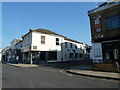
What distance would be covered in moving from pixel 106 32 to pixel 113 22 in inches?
56.0

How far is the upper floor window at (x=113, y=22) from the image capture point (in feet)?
46.8

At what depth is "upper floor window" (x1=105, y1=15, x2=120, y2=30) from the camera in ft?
46.8

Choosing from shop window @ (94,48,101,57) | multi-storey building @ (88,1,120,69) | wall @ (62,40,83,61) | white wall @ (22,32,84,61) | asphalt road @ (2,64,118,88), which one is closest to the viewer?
asphalt road @ (2,64,118,88)

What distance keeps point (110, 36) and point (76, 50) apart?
76.3 ft

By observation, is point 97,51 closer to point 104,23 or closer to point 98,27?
point 98,27

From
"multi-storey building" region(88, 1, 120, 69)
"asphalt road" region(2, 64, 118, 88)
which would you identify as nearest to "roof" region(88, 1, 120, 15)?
"multi-storey building" region(88, 1, 120, 69)

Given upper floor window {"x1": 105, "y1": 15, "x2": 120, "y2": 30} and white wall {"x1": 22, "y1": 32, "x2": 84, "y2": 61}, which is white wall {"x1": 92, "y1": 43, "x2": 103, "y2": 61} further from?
white wall {"x1": 22, "y1": 32, "x2": 84, "y2": 61}

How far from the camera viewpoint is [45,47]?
92.9 feet

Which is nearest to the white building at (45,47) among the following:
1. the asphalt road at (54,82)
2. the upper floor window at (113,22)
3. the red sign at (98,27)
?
the red sign at (98,27)

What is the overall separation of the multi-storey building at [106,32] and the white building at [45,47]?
14132 millimetres

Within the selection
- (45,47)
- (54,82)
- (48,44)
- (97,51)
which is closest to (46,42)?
(48,44)

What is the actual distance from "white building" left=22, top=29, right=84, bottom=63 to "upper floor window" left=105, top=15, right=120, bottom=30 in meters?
16.3

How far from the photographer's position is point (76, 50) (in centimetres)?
3775

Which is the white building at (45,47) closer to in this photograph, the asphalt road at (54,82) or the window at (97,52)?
the window at (97,52)
